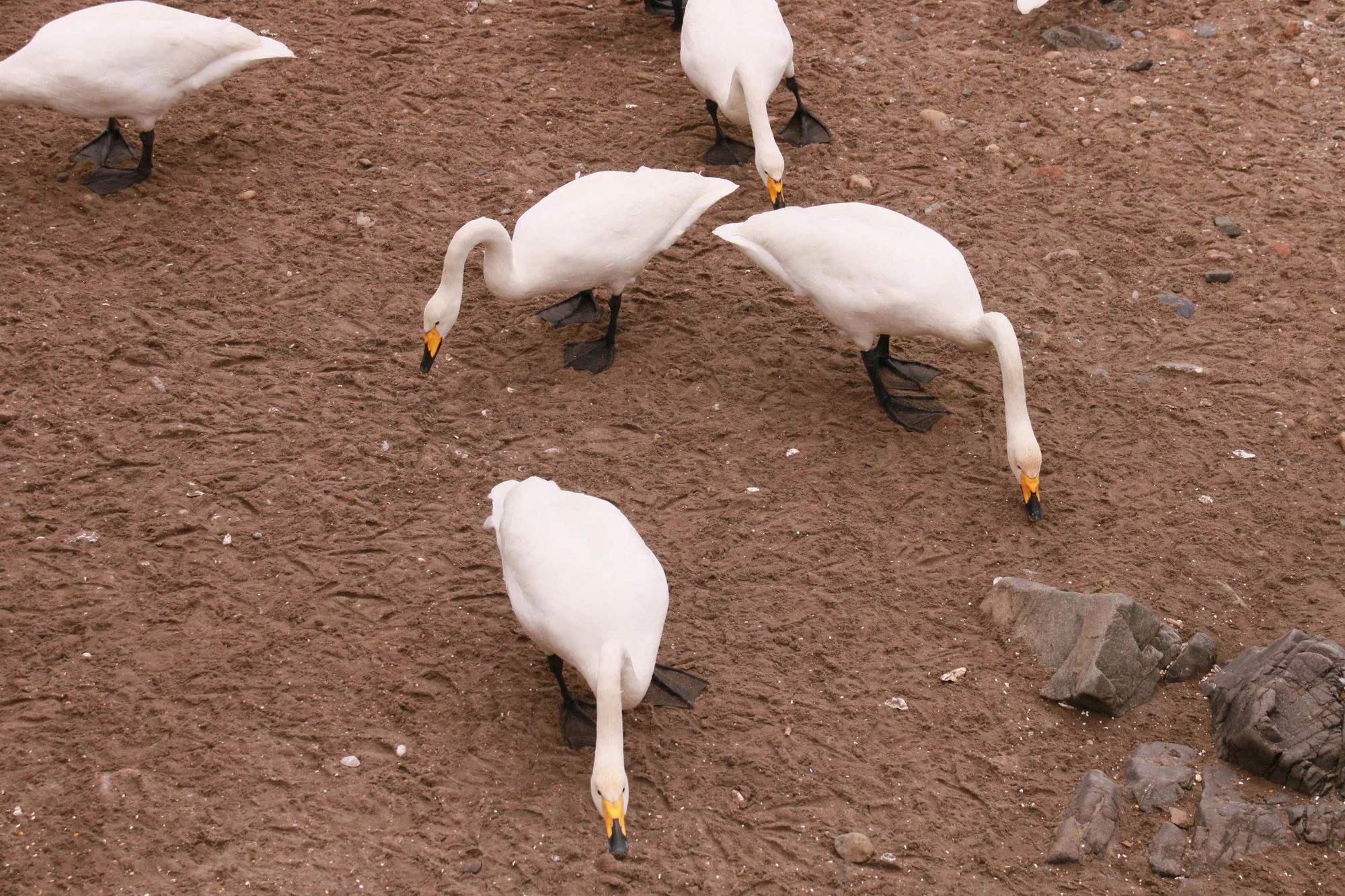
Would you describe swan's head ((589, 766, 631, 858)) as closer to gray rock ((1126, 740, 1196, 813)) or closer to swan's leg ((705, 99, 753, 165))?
gray rock ((1126, 740, 1196, 813))

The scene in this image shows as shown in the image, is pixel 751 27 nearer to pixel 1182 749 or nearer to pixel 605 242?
pixel 605 242

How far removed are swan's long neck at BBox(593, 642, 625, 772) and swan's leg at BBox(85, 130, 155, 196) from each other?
4.39m

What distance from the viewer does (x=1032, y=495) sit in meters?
5.52

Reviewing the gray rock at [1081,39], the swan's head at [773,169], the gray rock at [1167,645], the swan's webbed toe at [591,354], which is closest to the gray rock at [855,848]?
the gray rock at [1167,645]

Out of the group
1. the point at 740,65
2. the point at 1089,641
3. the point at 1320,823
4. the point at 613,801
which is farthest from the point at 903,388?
the point at 613,801

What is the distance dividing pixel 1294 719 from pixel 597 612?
7.44 ft

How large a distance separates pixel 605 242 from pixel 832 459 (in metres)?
1.36

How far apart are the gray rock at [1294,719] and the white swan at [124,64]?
5619mm

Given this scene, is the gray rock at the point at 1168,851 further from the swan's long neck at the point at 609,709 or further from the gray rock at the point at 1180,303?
Result: the gray rock at the point at 1180,303

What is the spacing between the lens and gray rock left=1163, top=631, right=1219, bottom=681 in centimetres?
491

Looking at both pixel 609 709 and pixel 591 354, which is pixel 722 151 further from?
pixel 609 709

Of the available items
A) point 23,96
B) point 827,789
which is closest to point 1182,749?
point 827,789

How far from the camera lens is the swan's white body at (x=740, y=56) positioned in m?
7.02

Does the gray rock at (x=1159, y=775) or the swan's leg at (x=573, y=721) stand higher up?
the gray rock at (x=1159, y=775)
